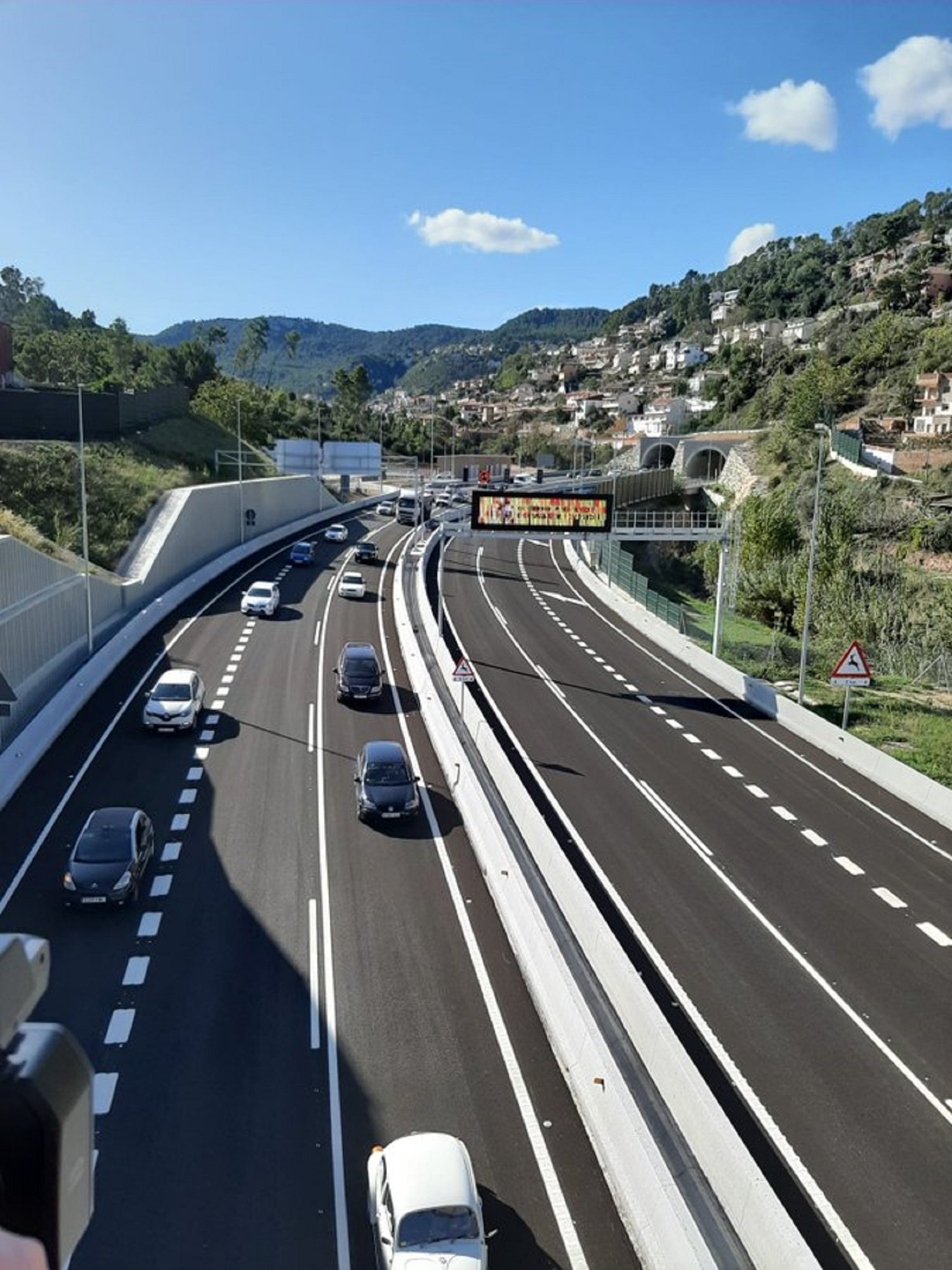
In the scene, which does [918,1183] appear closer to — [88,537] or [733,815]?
[733,815]

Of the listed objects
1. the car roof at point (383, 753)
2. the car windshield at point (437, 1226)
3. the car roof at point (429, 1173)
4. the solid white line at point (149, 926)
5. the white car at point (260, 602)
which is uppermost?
Answer: the white car at point (260, 602)

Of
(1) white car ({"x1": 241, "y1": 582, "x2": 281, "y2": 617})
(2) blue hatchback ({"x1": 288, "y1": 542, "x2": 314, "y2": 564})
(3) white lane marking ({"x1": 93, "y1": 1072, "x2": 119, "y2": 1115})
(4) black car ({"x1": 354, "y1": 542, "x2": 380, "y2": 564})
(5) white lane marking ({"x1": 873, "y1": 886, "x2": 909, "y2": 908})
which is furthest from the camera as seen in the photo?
(4) black car ({"x1": 354, "y1": 542, "x2": 380, "y2": 564})

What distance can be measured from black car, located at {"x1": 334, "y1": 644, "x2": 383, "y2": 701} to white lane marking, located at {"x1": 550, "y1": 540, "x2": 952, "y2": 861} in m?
11.6

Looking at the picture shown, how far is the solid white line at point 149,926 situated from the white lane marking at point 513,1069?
5.13 metres

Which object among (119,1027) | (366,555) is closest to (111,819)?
(119,1027)

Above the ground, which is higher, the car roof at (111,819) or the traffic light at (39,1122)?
the traffic light at (39,1122)

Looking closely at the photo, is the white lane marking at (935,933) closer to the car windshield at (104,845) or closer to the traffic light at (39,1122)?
the car windshield at (104,845)

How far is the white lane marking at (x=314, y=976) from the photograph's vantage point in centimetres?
1259

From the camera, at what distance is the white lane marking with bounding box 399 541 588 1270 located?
952 centimetres

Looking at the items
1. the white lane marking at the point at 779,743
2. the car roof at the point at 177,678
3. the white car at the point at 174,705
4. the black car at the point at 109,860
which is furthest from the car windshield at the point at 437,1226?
the car roof at the point at 177,678

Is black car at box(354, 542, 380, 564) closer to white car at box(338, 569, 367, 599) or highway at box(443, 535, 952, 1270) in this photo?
white car at box(338, 569, 367, 599)

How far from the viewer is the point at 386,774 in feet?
65.6

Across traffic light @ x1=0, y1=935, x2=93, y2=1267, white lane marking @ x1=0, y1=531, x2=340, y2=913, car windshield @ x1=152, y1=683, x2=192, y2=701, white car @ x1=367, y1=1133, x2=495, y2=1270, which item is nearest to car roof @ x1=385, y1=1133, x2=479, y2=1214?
white car @ x1=367, y1=1133, x2=495, y2=1270

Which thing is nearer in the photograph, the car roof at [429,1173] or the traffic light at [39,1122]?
the traffic light at [39,1122]
